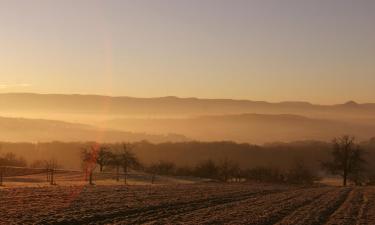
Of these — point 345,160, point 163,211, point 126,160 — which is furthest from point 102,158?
point 163,211

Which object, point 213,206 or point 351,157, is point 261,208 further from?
point 351,157

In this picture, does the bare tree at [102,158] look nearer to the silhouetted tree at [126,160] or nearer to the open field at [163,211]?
the silhouetted tree at [126,160]

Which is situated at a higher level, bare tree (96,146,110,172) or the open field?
bare tree (96,146,110,172)

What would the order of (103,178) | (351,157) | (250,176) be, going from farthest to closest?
1. (250,176)
2. (351,157)
3. (103,178)

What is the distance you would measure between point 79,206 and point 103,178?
48506mm

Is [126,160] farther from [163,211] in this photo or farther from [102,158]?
[163,211]

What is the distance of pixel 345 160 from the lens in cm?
10369

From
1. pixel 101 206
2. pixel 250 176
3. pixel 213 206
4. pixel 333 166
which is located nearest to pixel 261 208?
pixel 213 206

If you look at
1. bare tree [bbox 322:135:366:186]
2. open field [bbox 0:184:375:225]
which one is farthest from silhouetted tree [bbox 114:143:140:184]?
open field [bbox 0:184:375:225]

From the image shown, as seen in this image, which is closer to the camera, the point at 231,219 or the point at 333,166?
the point at 231,219

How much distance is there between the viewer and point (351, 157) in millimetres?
103688

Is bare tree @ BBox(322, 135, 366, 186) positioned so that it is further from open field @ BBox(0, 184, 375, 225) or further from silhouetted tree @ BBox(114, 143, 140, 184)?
open field @ BBox(0, 184, 375, 225)

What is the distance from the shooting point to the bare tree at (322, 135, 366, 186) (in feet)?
339

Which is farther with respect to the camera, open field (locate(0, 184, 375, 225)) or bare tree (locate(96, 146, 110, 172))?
bare tree (locate(96, 146, 110, 172))
